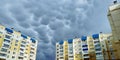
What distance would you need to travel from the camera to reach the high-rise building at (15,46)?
5938 centimetres

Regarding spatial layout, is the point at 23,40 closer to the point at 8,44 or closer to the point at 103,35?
the point at 8,44

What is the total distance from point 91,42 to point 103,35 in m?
8.20

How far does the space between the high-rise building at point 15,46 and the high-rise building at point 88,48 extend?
69.7 ft

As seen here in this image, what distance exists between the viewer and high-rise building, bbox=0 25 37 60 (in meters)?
59.4

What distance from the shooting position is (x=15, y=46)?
6575 cm

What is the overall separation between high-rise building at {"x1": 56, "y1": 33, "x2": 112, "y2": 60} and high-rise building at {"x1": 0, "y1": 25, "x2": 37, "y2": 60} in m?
21.2

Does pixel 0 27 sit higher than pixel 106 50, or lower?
higher

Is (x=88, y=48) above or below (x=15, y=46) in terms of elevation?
below

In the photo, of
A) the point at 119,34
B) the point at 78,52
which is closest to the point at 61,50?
the point at 78,52

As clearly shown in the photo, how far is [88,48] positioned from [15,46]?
136 feet

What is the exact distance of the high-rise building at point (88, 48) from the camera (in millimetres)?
67081

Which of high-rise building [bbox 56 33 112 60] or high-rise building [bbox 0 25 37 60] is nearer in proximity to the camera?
high-rise building [bbox 0 25 37 60]

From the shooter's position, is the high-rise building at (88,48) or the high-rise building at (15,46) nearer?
the high-rise building at (15,46)

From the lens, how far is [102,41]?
69.6 m
